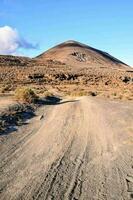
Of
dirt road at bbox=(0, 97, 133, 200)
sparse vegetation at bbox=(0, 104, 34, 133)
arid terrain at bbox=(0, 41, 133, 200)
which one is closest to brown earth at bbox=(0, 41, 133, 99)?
sparse vegetation at bbox=(0, 104, 34, 133)

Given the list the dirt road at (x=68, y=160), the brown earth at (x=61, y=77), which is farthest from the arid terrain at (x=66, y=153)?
the brown earth at (x=61, y=77)

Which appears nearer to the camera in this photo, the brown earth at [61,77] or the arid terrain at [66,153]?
the arid terrain at [66,153]

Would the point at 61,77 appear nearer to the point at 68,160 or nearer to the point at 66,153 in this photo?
the point at 66,153

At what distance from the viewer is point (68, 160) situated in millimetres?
12328

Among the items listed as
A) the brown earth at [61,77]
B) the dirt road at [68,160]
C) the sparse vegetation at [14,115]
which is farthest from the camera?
the brown earth at [61,77]

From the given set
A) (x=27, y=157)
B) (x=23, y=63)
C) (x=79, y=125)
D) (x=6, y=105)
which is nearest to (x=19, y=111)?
(x=6, y=105)

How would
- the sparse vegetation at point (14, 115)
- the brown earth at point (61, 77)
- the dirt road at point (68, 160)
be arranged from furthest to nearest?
the brown earth at point (61, 77) < the sparse vegetation at point (14, 115) < the dirt road at point (68, 160)

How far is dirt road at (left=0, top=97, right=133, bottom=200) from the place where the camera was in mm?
9680

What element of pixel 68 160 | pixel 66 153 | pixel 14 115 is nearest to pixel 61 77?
pixel 14 115

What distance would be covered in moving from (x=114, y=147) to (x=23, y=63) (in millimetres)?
79840

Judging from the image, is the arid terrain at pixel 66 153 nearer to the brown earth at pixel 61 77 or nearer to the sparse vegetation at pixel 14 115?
the sparse vegetation at pixel 14 115

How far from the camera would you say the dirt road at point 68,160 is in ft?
31.8

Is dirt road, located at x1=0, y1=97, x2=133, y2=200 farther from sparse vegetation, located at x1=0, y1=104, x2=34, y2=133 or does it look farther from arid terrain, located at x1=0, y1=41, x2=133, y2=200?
sparse vegetation, located at x1=0, y1=104, x2=34, y2=133

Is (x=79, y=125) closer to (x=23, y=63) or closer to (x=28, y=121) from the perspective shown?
(x=28, y=121)
